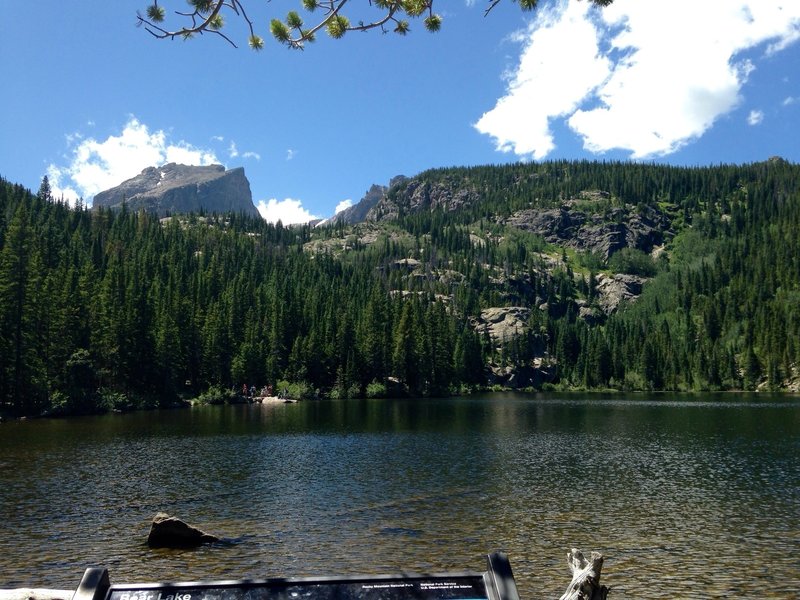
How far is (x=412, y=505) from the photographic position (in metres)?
29.1

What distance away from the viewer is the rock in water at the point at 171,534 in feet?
72.5

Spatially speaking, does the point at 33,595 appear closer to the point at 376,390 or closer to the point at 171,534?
the point at 171,534

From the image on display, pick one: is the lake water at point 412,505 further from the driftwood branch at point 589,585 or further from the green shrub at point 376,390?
the green shrub at point 376,390

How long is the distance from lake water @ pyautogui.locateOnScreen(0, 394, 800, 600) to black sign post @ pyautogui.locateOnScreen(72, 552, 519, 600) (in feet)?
39.5

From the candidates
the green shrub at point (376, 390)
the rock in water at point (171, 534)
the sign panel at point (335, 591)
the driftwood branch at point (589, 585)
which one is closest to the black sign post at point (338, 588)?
the sign panel at point (335, 591)

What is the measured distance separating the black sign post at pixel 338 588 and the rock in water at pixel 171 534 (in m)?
17.1

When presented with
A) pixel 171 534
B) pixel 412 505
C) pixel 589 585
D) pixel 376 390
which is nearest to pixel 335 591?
pixel 589 585

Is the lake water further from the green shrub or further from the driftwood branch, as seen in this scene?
the green shrub

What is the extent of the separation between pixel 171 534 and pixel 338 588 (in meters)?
18.3

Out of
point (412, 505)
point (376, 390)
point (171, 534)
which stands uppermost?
point (376, 390)

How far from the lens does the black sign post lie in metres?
6.55

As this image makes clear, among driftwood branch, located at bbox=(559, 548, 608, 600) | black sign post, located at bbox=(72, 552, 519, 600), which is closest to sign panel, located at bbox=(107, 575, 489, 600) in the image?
black sign post, located at bbox=(72, 552, 519, 600)

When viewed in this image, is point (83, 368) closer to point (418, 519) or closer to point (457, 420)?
point (457, 420)

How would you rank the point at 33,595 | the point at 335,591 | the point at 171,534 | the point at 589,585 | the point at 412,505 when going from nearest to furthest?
1. the point at 335,591
2. the point at 589,585
3. the point at 33,595
4. the point at 171,534
5. the point at 412,505
